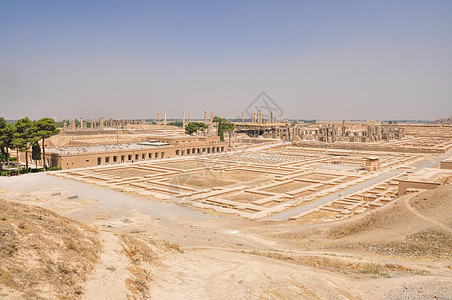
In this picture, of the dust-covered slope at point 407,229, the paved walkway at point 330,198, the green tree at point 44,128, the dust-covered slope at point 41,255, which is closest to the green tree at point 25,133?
the green tree at point 44,128

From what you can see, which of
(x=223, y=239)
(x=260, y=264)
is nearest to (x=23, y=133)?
(x=223, y=239)

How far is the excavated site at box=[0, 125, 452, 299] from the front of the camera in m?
8.70

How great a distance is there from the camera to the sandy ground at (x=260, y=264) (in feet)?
30.4

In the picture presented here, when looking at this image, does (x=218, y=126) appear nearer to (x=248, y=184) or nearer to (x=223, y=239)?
(x=248, y=184)

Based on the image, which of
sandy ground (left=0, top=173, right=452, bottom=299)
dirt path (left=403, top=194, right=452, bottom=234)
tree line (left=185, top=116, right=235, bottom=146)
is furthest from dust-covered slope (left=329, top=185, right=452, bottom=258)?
tree line (left=185, top=116, right=235, bottom=146)

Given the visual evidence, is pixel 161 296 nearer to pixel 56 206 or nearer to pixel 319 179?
pixel 56 206

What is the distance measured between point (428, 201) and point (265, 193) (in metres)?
13.2

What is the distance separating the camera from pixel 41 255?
336 inches

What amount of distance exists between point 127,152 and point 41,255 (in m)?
42.4

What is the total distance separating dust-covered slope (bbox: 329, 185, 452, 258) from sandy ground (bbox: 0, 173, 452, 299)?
0.17 meters

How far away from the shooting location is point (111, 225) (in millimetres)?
19047

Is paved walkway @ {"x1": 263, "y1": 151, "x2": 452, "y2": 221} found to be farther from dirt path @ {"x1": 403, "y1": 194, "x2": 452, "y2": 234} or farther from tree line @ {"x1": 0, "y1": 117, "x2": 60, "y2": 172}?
tree line @ {"x1": 0, "y1": 117, "x2": 60, "y2": 172}

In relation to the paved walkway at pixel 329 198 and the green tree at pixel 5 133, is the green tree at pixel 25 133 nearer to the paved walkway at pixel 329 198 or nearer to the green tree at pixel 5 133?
the green tree at pixel 5 133

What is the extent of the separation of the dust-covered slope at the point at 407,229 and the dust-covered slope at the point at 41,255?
11.0 meters
